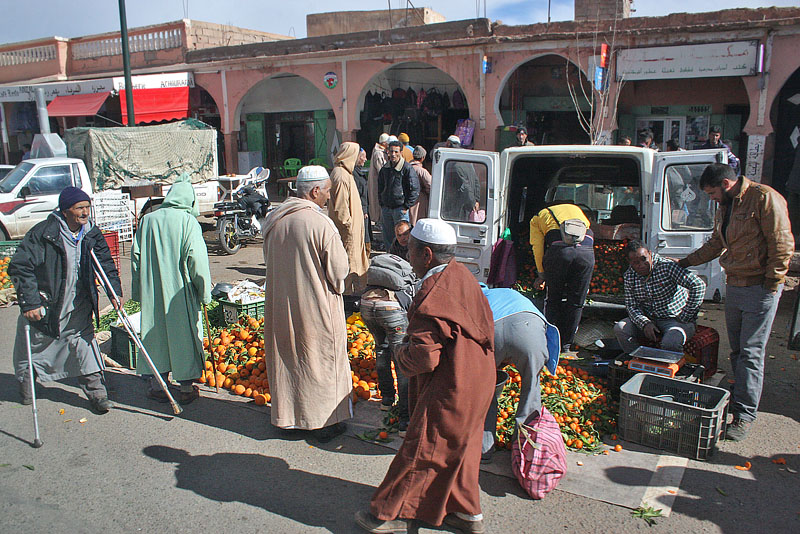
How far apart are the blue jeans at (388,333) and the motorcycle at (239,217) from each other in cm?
811

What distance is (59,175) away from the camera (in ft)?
41.5

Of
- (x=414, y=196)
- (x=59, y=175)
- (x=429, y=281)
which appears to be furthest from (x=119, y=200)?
(x=429, y=281)

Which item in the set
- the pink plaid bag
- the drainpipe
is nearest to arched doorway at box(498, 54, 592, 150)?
the drainpipe

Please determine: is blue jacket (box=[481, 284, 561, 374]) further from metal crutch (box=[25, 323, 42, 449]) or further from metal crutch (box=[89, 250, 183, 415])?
metal crutch (box=[25, 323, 42, 449])

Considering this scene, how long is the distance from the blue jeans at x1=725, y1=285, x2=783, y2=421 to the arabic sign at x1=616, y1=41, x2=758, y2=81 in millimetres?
9269

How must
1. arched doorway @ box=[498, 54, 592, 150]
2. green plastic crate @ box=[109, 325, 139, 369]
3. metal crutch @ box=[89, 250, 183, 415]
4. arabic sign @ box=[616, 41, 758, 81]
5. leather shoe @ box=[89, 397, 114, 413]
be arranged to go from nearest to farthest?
metal crutch @ box=[89, 250, 183, 415] < leather shoe @ box=[89, 397, 114, 413] < green plastic crate @ box=[109, 325, 139, 369] < arabic sign @ box=[616, 41, 758, 81] < arched doorway @ box=[498, 54, 592, 150]

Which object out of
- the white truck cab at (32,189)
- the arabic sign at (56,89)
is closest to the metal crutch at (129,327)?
the white truck cab at (32,189)

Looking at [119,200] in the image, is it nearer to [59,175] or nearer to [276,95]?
[59,175]

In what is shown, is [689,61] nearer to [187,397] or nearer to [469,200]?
[469,200]

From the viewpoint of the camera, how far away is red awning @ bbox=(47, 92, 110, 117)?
63.4 feet

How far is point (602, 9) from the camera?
51.2ft

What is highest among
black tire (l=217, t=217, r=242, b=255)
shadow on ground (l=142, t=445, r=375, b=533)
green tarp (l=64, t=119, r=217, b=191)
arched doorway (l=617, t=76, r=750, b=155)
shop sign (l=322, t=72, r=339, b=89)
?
shop sign (l=322, t=72, r=339, b=89)

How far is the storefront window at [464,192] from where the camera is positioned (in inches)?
283

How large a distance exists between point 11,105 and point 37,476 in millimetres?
26036
